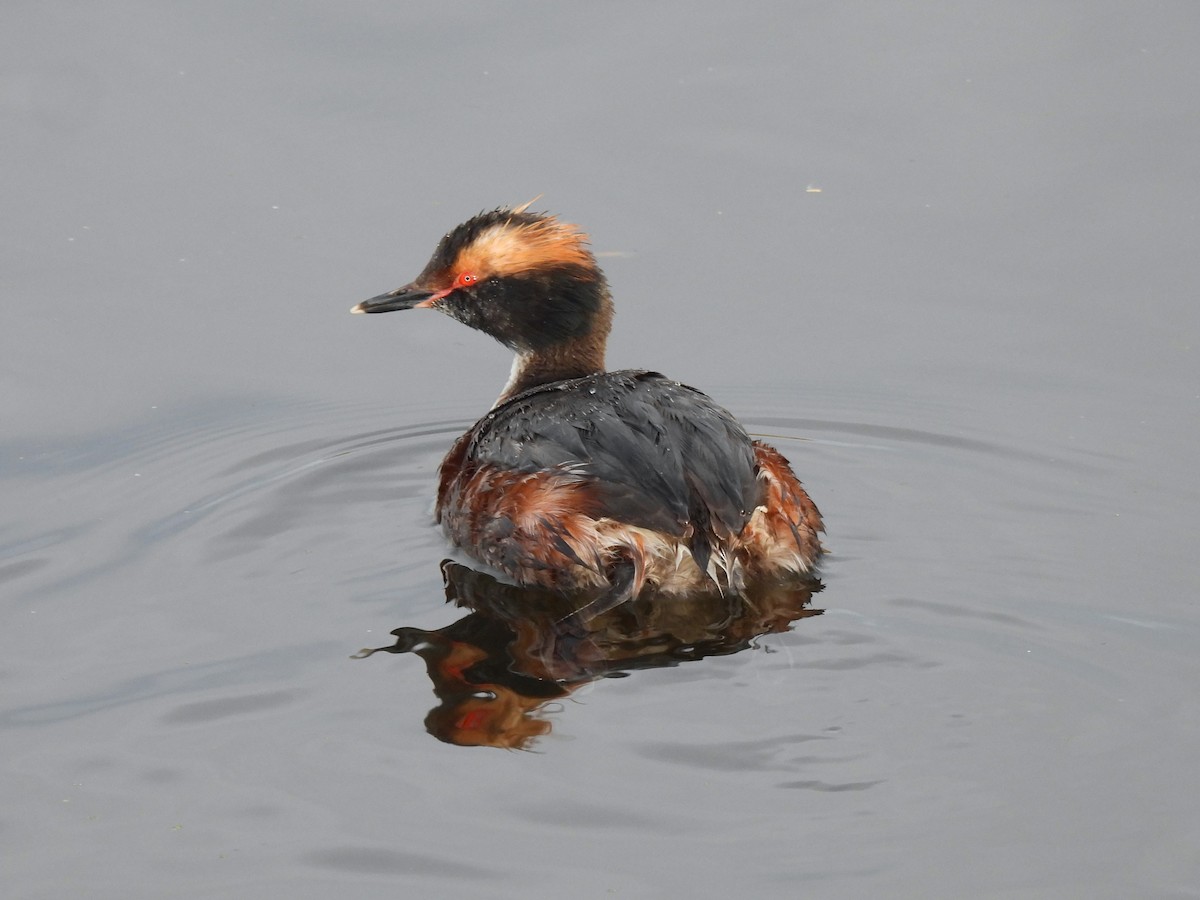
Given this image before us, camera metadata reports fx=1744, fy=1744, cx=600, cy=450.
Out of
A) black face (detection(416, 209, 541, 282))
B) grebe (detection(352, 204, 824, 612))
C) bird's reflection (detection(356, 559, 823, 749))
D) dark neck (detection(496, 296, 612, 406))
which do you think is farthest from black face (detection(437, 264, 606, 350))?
bird's reflection (detection(356, 559, 823, 749))

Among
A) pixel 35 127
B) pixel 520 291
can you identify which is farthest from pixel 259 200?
pixel 520 291

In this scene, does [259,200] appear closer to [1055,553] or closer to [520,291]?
[520,291]

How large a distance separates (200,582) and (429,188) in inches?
127

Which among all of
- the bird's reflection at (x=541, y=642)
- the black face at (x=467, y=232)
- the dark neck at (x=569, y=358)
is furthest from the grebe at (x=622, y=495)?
the black face at (x=467, y=232)

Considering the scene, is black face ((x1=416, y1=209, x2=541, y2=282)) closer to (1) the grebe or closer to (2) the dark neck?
(2) the dark neck

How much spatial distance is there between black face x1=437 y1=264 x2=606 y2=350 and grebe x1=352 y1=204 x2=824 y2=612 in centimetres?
42

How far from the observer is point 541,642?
18.2 ft

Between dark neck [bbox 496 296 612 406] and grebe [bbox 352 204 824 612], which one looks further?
dark neck [bbox 496 296 612 406]

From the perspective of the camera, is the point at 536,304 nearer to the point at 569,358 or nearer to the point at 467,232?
the point at 569,358

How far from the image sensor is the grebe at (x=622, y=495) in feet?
18.3

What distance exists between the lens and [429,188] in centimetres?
862

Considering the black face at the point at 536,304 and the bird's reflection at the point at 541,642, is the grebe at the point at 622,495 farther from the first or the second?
the black face at the point at 536,304

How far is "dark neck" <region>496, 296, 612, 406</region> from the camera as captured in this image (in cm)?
689

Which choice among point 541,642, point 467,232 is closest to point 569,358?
Answer: point 467,232
